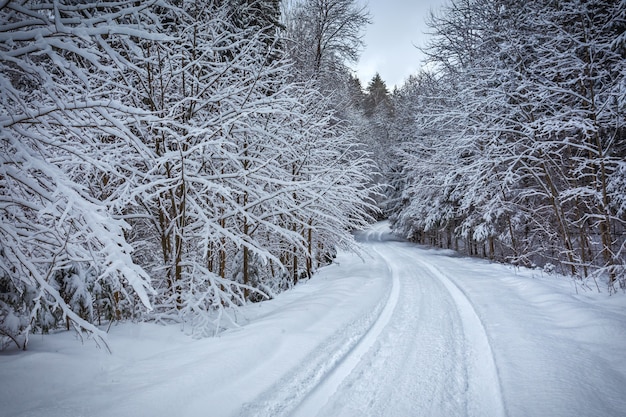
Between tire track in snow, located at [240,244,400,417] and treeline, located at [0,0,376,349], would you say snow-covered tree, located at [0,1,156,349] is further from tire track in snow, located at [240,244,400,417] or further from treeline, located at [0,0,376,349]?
tire track in snow, located at [240,244,400,417]

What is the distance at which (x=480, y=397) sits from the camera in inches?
112

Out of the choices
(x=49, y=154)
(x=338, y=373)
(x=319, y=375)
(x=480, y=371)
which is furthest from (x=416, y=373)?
(x=49, y=154)

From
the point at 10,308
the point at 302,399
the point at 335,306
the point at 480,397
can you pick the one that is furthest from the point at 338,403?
the point at 10,308

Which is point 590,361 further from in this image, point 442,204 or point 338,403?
point 442,204

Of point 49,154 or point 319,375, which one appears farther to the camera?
point 319,375

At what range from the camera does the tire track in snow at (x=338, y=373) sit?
8.79 feet

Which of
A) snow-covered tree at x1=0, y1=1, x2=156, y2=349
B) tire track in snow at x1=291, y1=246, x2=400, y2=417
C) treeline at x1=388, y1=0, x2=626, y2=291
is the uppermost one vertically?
treeline at x1=388, y1=0, x2=626, y2=291

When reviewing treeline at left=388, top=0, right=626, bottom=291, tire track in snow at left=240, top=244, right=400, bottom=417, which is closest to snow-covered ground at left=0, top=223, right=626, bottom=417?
tire track in snow at left=240, top=244, right=400, bottom=417

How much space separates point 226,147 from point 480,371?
5.76 m

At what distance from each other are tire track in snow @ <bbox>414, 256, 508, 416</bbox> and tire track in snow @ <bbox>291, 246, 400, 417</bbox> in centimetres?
129

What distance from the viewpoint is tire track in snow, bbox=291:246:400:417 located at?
2680 millimetres

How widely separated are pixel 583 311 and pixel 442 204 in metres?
14.6

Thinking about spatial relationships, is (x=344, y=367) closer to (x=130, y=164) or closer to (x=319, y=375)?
(x=319, y=375)

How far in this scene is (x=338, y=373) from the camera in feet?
10.8
